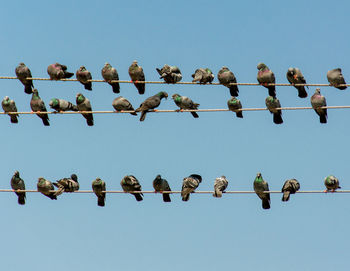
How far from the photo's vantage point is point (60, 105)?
86.6 ft

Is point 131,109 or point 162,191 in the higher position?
point 131,109

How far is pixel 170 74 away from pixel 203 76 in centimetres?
74

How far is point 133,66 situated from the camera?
88.8ft

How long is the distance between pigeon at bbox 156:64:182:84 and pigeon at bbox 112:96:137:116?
0.90 metres

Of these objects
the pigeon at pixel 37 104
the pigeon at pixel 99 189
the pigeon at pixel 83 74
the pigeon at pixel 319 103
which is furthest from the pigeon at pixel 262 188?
the pigeon at pixel 37 104

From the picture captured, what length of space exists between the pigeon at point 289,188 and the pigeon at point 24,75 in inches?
226

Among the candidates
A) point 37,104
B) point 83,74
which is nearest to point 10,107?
point 37,104

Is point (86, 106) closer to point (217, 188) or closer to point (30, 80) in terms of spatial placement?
point (30, 80)

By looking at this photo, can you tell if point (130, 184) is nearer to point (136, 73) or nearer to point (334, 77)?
point (136, 73)

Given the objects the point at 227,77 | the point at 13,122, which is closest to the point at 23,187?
the point at 13,122

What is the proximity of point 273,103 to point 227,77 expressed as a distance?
4.01 ft

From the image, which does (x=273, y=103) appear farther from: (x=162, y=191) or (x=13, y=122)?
(x=13, y=122)

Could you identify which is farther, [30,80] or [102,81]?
[30,80]

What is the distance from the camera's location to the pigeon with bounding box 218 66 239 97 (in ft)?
86.3
